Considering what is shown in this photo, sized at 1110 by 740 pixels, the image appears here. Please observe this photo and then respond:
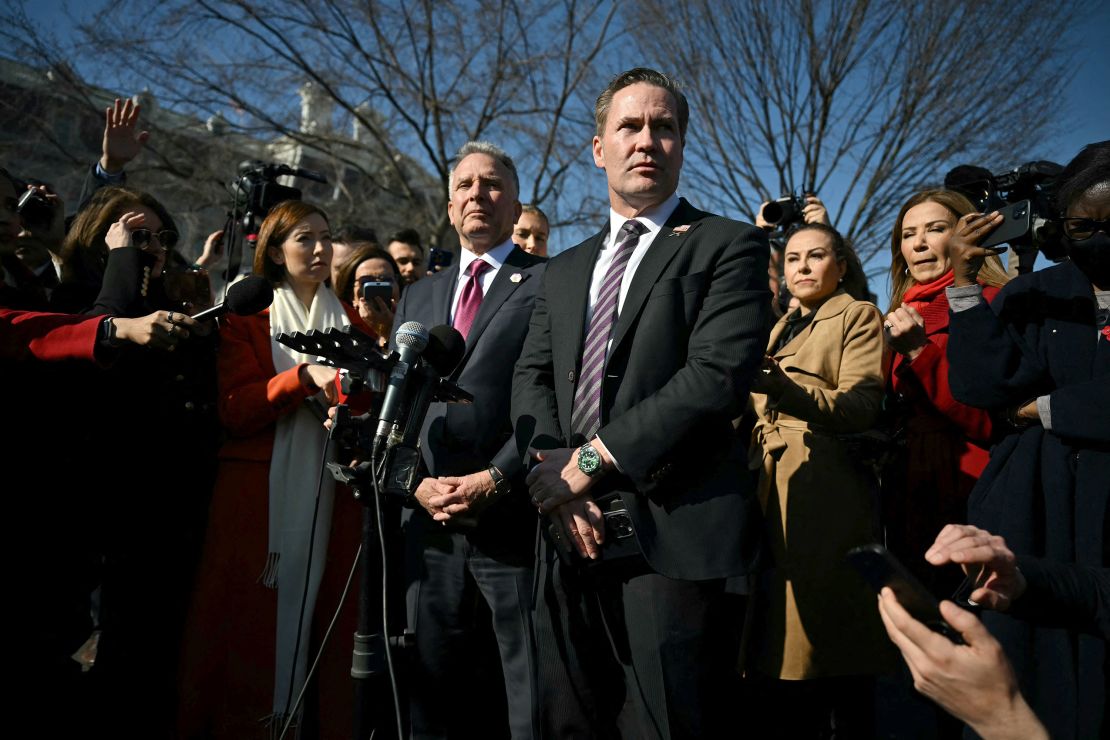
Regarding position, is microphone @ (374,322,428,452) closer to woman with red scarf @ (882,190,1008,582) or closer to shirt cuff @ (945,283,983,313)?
shirt cuff @ (945,283,983,313)

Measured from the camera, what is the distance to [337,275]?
470 cm

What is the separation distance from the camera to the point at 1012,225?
2633 millimetres

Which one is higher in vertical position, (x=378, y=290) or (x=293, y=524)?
(x=378, y=290)

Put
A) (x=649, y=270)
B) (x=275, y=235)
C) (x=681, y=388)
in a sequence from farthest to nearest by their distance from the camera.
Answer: (x=275, y=235) < (x=649, y=270) < (x=681, y=388)

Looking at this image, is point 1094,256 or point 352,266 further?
point 352,266

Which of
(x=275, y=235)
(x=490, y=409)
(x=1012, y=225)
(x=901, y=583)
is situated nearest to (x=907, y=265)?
(x=1012, y=225)

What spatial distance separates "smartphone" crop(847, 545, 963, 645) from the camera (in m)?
1.16

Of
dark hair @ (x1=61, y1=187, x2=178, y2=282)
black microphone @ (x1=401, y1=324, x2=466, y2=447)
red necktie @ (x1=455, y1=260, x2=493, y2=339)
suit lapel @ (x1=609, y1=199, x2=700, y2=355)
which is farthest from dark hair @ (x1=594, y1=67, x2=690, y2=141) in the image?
dark hair @ (x1=61, y1=187, x2=178, y2=282)

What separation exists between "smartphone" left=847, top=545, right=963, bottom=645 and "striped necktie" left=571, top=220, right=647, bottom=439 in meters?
1.08

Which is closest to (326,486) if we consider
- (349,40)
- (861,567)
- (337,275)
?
(337,275)

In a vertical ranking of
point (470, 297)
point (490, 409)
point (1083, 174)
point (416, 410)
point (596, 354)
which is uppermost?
point (1083, 174)

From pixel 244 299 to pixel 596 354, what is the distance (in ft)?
3.53

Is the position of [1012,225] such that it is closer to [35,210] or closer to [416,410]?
[416,410]

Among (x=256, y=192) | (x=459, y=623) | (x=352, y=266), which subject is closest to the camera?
(x=459, y=623)
